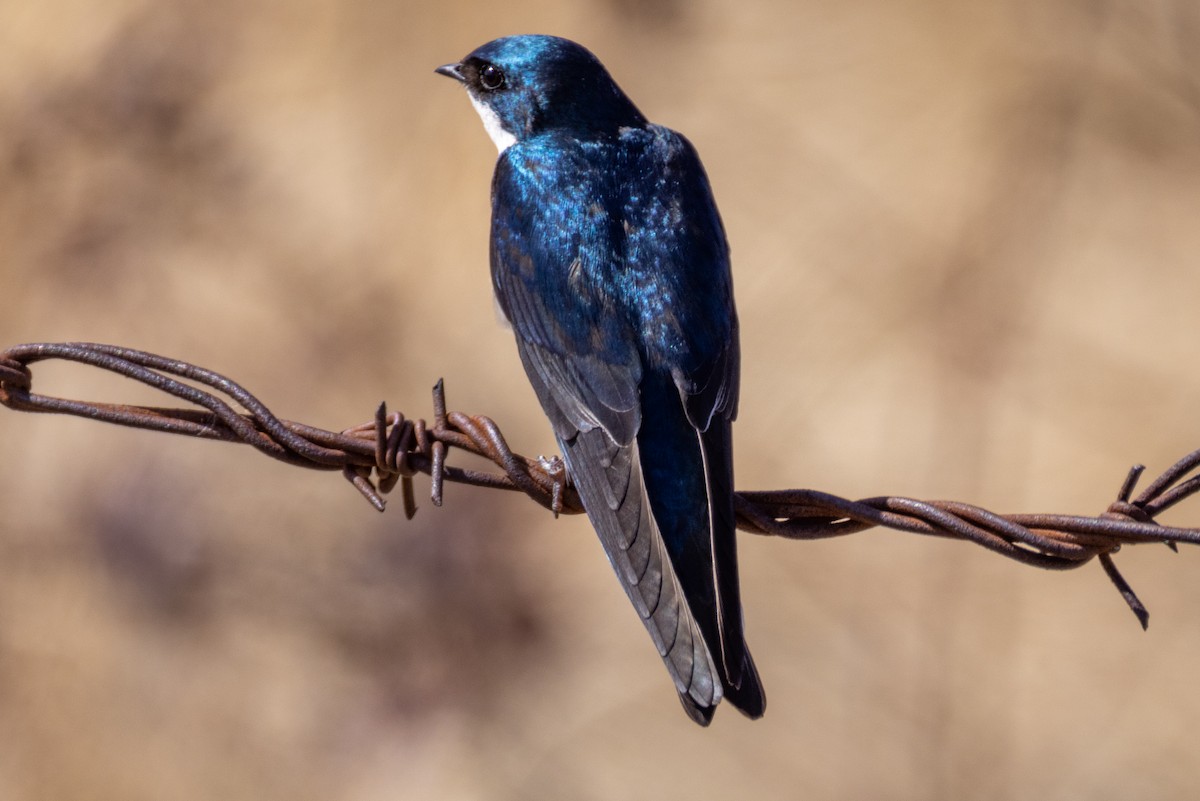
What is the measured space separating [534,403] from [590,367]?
2.56 metres

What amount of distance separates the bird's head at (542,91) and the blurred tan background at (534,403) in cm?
184

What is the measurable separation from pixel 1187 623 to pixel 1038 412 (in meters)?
0.87

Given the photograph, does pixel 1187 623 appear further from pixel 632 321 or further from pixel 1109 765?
pixel 632 321

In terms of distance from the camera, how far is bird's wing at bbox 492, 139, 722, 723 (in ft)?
7.75

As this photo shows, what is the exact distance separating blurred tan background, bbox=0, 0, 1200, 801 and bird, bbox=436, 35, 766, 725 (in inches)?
78.5

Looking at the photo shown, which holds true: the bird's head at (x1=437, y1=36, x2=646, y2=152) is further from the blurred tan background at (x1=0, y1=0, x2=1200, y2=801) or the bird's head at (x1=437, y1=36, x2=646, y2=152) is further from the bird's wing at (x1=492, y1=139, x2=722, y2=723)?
the blurred tan background at (x1=0, y1=0, x2=1200, y2=801)

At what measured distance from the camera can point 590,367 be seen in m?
2.71

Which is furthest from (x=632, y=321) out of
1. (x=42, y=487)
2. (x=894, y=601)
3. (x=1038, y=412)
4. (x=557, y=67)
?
(x=42, y=487)

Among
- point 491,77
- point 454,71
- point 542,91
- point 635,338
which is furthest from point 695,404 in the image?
point 454,71

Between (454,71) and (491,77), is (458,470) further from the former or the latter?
(454,71)

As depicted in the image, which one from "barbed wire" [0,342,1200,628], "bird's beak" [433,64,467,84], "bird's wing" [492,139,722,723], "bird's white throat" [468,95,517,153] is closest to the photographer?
"barbed wire" [0,342,1200,628]

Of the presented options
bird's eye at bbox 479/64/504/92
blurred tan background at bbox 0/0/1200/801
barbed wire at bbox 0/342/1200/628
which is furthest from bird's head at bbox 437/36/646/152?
blurred tan background at bbox 0/0/1200/801

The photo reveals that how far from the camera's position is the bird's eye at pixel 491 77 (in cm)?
354

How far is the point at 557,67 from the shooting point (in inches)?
136
